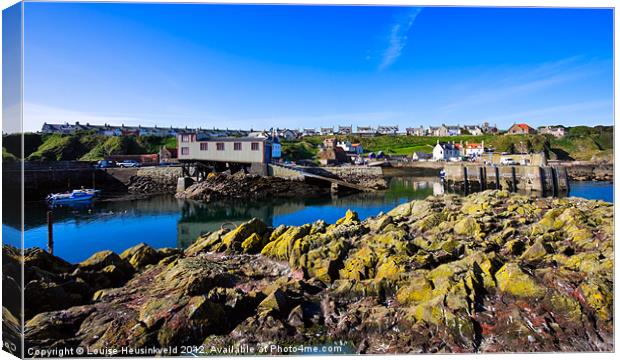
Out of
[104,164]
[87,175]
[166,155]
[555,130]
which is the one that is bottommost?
[87,175]

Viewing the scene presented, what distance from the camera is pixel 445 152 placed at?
49.2 m

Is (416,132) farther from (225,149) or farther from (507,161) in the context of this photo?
(225,149)

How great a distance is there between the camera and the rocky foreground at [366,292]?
17.4ft

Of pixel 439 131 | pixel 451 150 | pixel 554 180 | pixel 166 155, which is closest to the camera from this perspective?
pixel 554 180

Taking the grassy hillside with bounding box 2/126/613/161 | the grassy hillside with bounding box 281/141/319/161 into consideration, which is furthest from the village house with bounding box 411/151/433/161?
the grassy hillside with bounding box 281/141/319/161

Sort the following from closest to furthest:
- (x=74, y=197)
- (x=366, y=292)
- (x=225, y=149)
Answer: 1. (x=366, y=292)
2. (x=74, y=197)
3. (x=225, y=149)

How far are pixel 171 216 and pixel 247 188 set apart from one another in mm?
6416

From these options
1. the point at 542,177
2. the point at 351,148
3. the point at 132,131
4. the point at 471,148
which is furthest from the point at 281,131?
the point at 542,177

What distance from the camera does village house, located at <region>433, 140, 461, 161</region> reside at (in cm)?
4875

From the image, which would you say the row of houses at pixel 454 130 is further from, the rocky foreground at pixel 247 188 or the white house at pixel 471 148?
the rocky foreground at pixel 247 188

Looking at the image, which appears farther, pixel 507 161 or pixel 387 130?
pixel 387 130

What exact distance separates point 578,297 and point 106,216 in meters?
20.9

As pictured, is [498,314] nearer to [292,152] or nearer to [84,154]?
[84,154]

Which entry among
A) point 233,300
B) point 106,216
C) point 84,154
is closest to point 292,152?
point 84,154
